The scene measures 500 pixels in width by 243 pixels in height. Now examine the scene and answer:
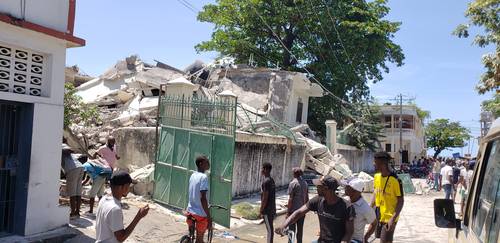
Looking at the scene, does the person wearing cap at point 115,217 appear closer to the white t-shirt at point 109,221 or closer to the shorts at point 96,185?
the white t-shirt at point 109,221

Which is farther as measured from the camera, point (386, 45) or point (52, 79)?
point (386, 45)

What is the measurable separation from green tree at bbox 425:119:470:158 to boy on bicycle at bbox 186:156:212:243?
198ft

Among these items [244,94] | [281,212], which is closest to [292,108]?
[244,94]

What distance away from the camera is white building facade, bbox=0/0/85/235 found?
268 inches

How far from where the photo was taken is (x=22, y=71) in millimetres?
6992

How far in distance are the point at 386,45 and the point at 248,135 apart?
65.2ft

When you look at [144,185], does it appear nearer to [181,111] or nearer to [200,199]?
[181,111]

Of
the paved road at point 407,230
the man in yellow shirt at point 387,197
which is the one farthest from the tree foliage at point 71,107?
the man in yellow shirt at point 387,197

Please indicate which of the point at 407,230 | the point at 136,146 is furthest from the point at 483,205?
the point at 136,146

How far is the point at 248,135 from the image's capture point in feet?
43.8

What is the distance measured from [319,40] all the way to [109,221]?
27016 mm

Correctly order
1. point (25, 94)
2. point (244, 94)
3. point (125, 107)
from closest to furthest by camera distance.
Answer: point (25, 94) < point (125, 107) < point (244, 94)

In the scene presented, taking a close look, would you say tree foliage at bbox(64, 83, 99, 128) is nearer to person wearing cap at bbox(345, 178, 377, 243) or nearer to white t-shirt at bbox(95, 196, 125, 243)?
white t-shirt at bbox(95, 196, 125, 243)

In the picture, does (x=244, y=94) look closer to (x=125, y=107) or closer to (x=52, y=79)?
(x=125, y=107)
